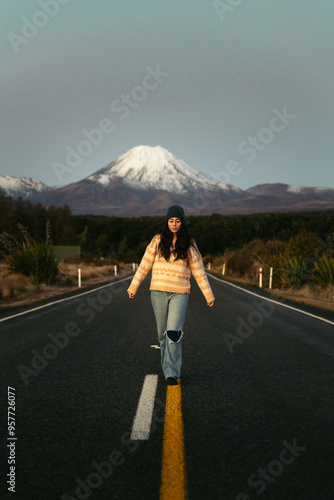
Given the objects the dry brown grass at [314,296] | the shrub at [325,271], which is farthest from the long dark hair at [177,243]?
the shrub at [325,271]

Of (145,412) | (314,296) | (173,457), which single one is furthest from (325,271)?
(173,457)

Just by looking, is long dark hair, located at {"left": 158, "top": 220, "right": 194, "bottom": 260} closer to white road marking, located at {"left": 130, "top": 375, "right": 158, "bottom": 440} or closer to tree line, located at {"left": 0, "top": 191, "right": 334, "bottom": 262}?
white road marking, located at {"left": 130, "top": 375, "right": 158, "bottom": 440}

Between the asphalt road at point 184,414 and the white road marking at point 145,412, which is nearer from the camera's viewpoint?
the asphalt road at point 184,414

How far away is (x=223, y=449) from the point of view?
11.0ft

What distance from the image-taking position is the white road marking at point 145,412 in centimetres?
365

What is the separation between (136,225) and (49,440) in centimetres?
10724

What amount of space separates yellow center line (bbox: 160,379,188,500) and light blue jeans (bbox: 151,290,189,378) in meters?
0.62

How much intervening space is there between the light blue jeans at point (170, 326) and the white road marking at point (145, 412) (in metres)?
0.24

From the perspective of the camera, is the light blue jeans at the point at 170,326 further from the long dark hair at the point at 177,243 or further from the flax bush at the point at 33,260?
the flax bush at the point at 33,260

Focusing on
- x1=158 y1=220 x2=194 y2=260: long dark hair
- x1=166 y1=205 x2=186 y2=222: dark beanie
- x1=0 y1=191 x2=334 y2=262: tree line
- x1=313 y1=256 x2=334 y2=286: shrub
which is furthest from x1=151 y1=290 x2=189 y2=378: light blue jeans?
x1=0 y1=191 x2=334 y2=262: tree line

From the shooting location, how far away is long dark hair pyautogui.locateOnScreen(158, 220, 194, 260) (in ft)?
17.1

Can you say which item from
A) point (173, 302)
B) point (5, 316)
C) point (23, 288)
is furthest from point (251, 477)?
point (23, 288)

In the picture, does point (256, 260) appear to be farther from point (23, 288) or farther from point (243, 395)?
point (243, 395)

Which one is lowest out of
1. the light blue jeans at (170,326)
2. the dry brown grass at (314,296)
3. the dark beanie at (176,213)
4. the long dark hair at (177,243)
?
the dry brown grass at (314,296)
